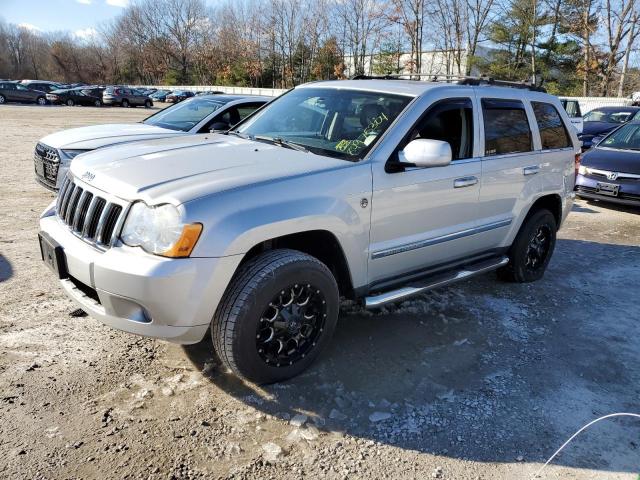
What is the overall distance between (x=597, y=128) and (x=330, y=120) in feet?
48.1

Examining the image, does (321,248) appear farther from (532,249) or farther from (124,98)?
(124,98)

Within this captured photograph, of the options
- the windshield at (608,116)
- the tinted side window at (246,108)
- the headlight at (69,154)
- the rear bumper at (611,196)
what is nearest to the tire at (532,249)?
the rear bumper at (611,196)

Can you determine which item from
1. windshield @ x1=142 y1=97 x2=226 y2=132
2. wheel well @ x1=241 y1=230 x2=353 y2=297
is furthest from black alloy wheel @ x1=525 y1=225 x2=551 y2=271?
windshield @ x1=142 y1=97 x2=226 y2=132

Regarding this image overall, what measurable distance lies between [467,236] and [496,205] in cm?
47

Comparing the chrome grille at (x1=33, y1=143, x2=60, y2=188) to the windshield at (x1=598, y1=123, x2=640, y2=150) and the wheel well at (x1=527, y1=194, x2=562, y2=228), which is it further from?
the windshield at (x1=598, y1=123, x2=640, y2=150)

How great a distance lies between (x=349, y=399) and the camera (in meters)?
3.19

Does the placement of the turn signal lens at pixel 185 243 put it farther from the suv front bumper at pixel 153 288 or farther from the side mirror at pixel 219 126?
the side mirror at pixel 219 126

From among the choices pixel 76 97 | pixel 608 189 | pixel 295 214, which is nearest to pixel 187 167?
pixel 295 214

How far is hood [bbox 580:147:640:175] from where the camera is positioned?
880cm

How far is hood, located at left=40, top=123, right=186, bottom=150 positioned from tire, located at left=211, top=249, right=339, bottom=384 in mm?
4018

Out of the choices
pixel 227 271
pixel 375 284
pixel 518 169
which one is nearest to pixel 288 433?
pixel 227 271

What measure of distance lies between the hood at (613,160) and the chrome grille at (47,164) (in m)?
8.56

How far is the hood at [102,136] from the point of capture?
677cm

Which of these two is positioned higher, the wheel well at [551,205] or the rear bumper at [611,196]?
the wheel well at [551,205]
